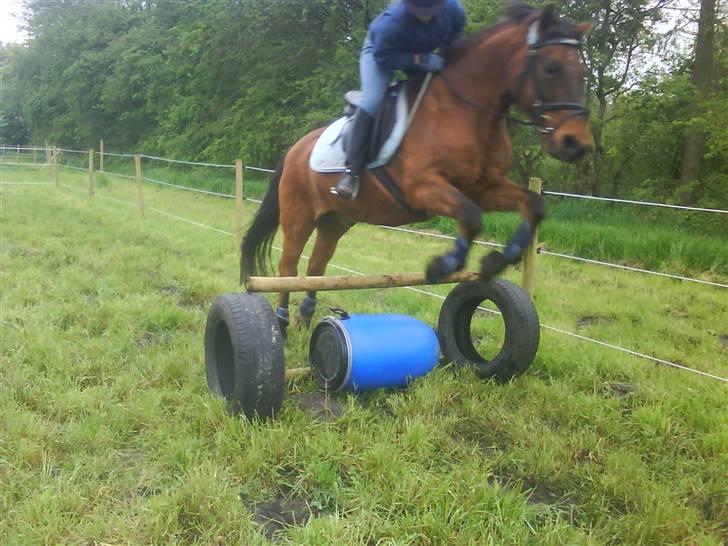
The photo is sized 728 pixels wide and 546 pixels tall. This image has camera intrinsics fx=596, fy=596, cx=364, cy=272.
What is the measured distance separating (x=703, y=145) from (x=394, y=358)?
892 cm

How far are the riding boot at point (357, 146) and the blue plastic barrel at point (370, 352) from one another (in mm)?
831

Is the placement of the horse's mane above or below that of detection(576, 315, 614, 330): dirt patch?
above

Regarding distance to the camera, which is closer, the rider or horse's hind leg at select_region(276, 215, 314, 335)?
the rider

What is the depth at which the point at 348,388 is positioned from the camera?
3.46 m

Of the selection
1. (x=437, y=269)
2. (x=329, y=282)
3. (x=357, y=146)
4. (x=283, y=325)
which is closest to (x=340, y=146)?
(x=357, y=146)

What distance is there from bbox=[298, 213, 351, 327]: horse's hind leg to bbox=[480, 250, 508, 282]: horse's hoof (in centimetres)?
178

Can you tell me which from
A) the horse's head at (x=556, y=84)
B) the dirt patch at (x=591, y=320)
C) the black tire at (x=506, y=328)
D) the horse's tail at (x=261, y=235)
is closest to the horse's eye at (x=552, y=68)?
the horse's head at (x=556, y=84)

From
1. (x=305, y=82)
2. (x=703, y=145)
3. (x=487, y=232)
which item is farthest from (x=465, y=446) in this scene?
(x=305, y=82)

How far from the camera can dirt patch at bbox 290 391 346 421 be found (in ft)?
10.8

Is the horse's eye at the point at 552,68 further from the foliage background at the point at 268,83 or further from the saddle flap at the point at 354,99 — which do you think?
the foliage background at the point at 268,83

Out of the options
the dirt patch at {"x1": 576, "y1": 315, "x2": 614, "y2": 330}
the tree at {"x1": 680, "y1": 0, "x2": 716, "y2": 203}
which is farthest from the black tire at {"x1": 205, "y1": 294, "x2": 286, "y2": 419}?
the tree at {"x1": 680, "y1": 0, "x2": 716, "y2": 203}

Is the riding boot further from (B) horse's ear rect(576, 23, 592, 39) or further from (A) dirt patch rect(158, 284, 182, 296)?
(A) dirt patch rect(158, 284, 182, 296)

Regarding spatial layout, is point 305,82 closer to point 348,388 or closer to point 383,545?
point 348,388

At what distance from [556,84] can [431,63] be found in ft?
2.42
